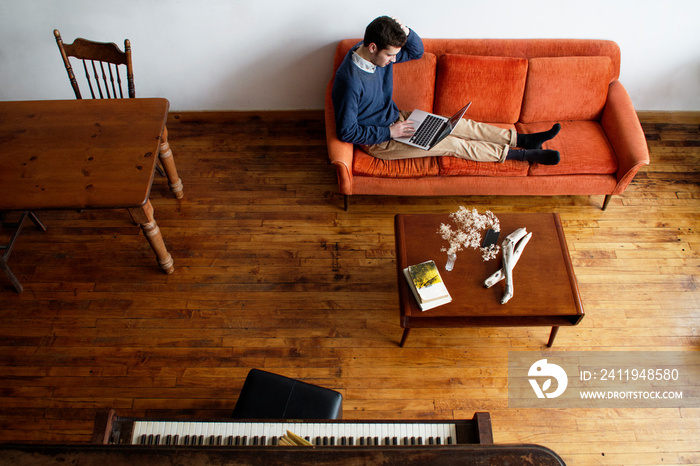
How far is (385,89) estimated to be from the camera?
117 inches

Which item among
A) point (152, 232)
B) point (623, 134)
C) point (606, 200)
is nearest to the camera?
point (152, 232)

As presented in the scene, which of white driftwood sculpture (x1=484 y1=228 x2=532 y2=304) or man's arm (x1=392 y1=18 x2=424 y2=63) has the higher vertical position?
man's arm (x1=392 y1=18 x2=424 y2=63)

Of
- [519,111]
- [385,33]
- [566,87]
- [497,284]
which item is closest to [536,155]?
[519,111]

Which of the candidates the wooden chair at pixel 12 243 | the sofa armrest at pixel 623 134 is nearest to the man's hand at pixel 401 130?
the sofa armrest at pixel 623 134

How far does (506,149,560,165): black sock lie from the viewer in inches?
114

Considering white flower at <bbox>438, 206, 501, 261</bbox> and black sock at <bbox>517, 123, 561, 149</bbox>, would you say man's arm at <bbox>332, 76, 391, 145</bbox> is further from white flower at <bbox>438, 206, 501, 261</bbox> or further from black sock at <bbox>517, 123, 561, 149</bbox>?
black sock at <bbox>517, 123, 561, 149</bbox>

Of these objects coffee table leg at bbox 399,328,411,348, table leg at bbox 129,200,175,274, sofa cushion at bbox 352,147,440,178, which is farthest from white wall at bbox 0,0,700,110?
coffee table leg at bbox 399,328,411,348

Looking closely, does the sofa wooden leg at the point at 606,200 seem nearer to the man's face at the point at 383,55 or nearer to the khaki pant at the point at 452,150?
the khaki pant at the point at 452,150

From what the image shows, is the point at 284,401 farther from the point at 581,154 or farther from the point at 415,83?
the point at 581,154

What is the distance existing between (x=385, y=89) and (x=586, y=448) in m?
2.30

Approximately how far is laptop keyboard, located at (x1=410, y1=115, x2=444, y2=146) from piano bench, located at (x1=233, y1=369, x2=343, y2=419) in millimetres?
1668

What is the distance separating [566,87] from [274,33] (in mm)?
2006

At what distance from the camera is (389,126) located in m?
2.97

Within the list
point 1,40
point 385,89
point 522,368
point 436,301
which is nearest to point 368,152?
point 385,89
